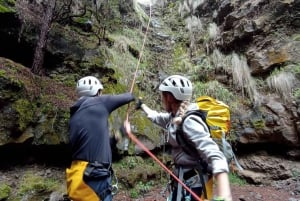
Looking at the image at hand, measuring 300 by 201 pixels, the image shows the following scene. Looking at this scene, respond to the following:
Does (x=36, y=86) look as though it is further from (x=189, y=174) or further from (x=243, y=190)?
(x=243, y=190)

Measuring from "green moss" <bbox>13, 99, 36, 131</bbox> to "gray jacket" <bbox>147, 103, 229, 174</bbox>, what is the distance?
345 centimetres

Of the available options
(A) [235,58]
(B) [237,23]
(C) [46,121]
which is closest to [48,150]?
(C) [46,121]

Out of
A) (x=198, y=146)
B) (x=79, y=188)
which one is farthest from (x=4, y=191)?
(x=198, y=146)

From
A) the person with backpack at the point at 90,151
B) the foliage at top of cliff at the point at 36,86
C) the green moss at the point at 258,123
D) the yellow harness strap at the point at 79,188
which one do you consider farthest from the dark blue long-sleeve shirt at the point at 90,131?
the green moss at the point at 258,123

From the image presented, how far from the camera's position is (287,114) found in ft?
23.4

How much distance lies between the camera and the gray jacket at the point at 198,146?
213 cm

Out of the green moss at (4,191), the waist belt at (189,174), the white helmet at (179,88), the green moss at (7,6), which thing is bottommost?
the green moss at (4,191)

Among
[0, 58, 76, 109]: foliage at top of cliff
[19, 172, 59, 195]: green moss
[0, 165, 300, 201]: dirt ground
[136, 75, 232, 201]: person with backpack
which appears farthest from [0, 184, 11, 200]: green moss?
[136, 75, 232, 201]: person with backpack

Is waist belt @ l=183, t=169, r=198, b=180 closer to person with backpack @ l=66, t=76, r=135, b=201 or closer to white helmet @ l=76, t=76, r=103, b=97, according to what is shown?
person with backpack @ l=66, t=76, r=135, b=201

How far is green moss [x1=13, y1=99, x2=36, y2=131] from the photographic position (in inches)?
199

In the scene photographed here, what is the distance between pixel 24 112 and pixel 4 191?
1.38m

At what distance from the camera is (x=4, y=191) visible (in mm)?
4512

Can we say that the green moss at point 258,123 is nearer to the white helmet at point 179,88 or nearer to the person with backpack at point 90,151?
the person with backpack at point 90,151

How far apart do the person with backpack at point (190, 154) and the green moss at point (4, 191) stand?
10.2ft
